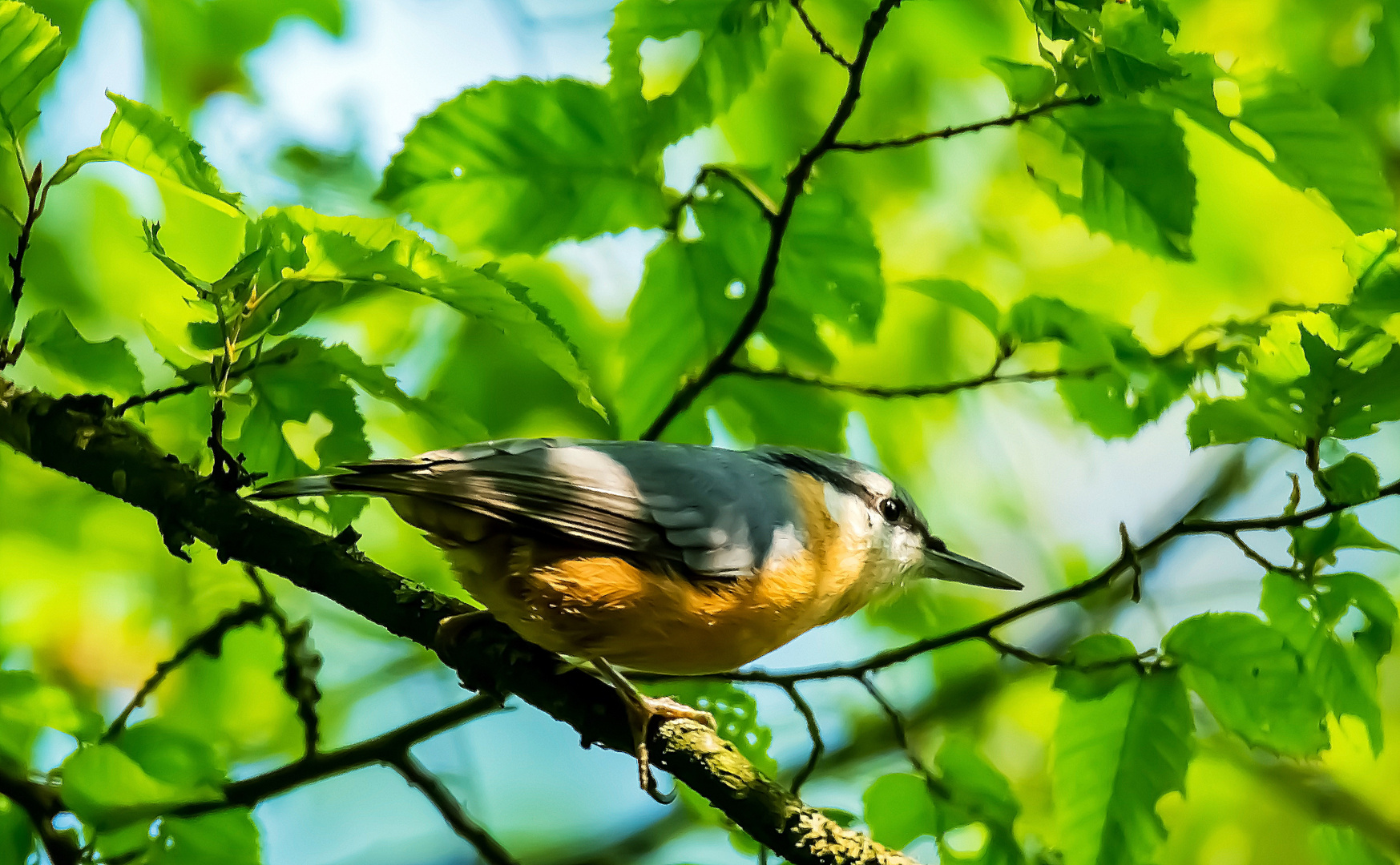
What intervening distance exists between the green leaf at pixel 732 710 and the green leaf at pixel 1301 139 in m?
1.17

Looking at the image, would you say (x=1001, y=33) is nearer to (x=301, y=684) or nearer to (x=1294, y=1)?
(x=1294, y=1)

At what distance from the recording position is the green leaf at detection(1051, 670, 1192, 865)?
1.60 m

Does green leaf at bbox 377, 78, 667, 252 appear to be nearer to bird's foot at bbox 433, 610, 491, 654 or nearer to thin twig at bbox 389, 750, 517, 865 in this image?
bird's foot at bbox 433, 610, 491, 654

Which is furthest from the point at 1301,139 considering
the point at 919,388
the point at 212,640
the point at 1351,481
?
the point at 212,640

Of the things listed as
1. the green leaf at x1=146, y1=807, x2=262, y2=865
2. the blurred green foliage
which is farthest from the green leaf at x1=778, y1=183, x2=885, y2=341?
the green leaf at x1=146, y1=807, x2=262, y2=865

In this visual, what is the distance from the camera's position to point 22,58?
4.48 feet

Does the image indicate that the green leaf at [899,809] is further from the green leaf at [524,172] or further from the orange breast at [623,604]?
the green leaf at [524,172]

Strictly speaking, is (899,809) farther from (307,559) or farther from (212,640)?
(212,640)

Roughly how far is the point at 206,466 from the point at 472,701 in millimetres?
710

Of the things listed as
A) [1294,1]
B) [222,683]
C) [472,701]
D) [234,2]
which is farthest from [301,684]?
[1294,1]

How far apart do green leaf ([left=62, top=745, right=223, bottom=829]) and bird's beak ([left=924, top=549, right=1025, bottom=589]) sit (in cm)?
157

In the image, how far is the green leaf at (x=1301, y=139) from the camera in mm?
1585

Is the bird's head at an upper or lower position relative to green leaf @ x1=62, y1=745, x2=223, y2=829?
upper

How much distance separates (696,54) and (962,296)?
0.62 meters
